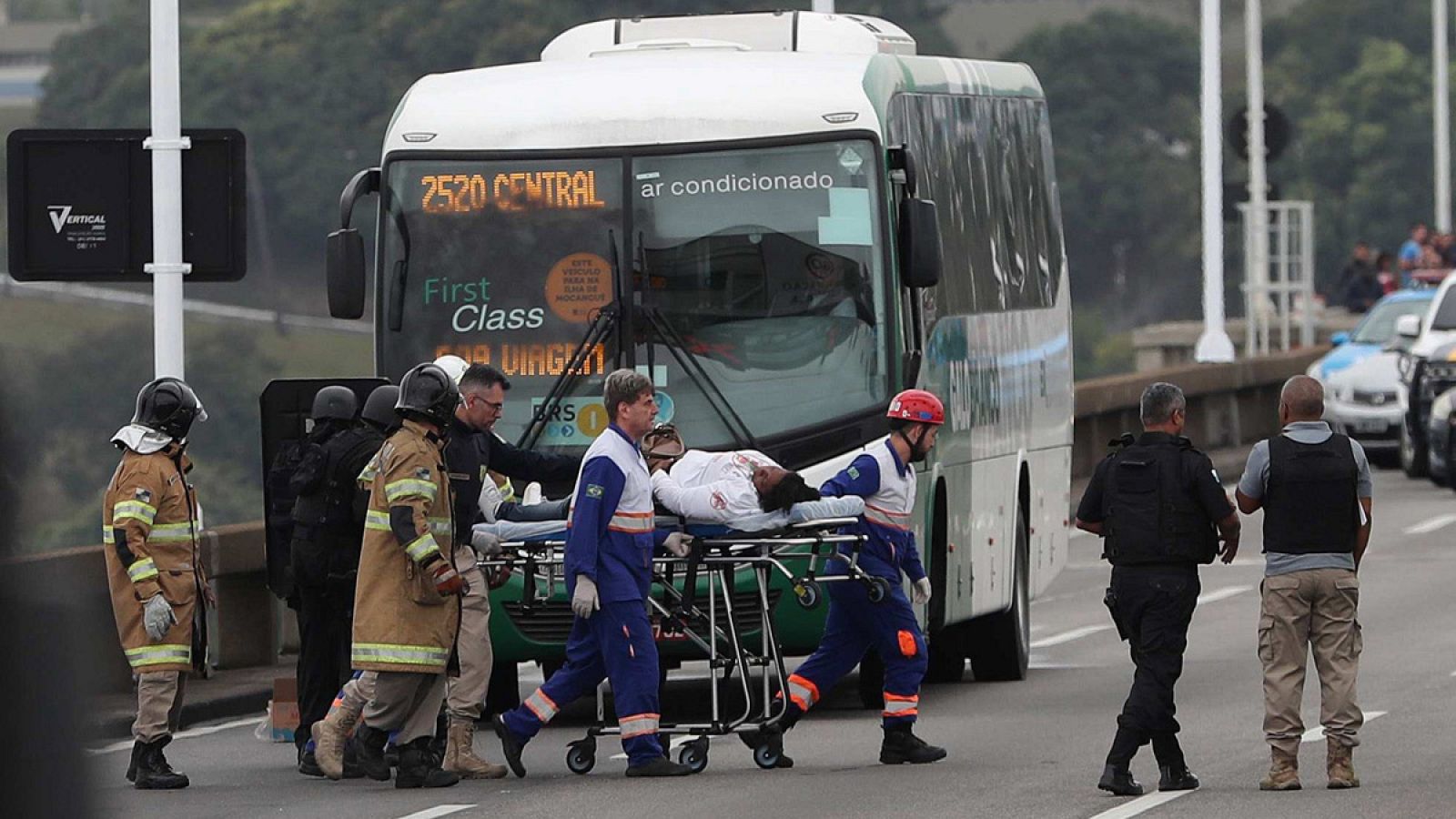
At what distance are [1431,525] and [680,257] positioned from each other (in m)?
13.4

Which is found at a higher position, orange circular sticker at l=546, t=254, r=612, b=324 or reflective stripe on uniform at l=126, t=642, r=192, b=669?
orange circular sticker at l=546, t=254, r=612, b=324

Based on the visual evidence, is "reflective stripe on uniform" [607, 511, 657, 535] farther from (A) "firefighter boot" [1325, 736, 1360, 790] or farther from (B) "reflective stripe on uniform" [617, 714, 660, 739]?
(A) "firefighter boot" [1325, 736, 1360, 790]

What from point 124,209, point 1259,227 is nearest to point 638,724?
point 124,209

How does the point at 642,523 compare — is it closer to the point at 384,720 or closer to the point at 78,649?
the point at 384,720

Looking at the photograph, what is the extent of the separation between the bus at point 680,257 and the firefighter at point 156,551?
7.46ft

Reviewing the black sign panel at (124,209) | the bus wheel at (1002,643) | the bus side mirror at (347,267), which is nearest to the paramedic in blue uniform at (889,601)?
the bus side mirror at (347,267)

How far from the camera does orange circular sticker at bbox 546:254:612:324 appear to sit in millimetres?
13797

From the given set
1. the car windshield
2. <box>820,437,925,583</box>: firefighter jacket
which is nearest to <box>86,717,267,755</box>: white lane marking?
<box>820,437,925,583</box>: firefighter jacket

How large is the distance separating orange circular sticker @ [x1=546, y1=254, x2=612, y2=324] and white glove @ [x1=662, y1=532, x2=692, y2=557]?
2435 millimetres

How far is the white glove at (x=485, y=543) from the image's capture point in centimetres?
1156

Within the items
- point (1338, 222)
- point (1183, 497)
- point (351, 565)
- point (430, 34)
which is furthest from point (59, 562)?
point (1338, 222)

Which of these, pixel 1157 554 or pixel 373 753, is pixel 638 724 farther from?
pixel 1157 554

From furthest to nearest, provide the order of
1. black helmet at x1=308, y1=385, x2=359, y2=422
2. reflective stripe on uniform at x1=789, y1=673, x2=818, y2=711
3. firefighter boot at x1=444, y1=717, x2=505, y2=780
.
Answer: reflective stripe on uniform at x1=789, y1=673, x2=818, y2=711 → firefighter boot at x1=444, y1=717, x2=505, y2=780 → black helmet at x1=308, y1=385, x2=359, y2=422

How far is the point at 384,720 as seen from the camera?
1113 cm
